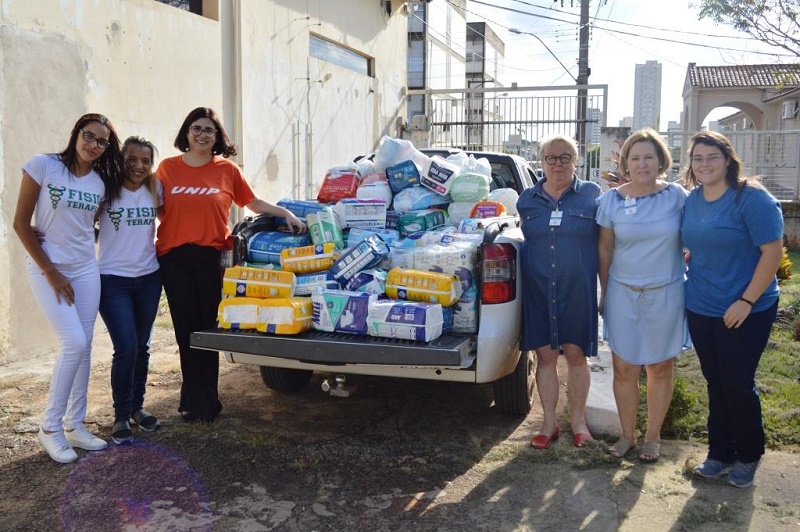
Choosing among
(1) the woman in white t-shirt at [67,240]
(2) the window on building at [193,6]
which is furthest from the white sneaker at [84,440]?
(2) the window on building at [193,6]

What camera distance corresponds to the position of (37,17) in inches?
254

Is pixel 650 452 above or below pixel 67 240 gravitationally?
below

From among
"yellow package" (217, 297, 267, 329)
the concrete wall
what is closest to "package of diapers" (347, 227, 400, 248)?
"yellow package" (217, 297, 267, 329)

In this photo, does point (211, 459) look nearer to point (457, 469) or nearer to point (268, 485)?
point (268, 485)

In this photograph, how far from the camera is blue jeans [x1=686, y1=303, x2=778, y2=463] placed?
378 cm

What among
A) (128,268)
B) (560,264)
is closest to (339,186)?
(128,268)

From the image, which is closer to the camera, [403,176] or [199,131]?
[199,131]

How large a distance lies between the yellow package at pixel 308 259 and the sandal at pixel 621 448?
198 centimetres

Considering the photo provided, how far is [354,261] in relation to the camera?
4422 millimetres

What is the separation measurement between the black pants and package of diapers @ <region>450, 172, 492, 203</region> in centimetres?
180

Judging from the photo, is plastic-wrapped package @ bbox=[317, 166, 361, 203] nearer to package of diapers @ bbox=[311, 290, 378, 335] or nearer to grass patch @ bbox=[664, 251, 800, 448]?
package of diapers @ bbox=[311, 290, 378, 335]

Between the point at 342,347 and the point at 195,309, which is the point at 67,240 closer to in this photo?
the point at 195,309

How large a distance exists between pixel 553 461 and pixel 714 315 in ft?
3.99

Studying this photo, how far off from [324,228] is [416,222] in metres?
0.70
